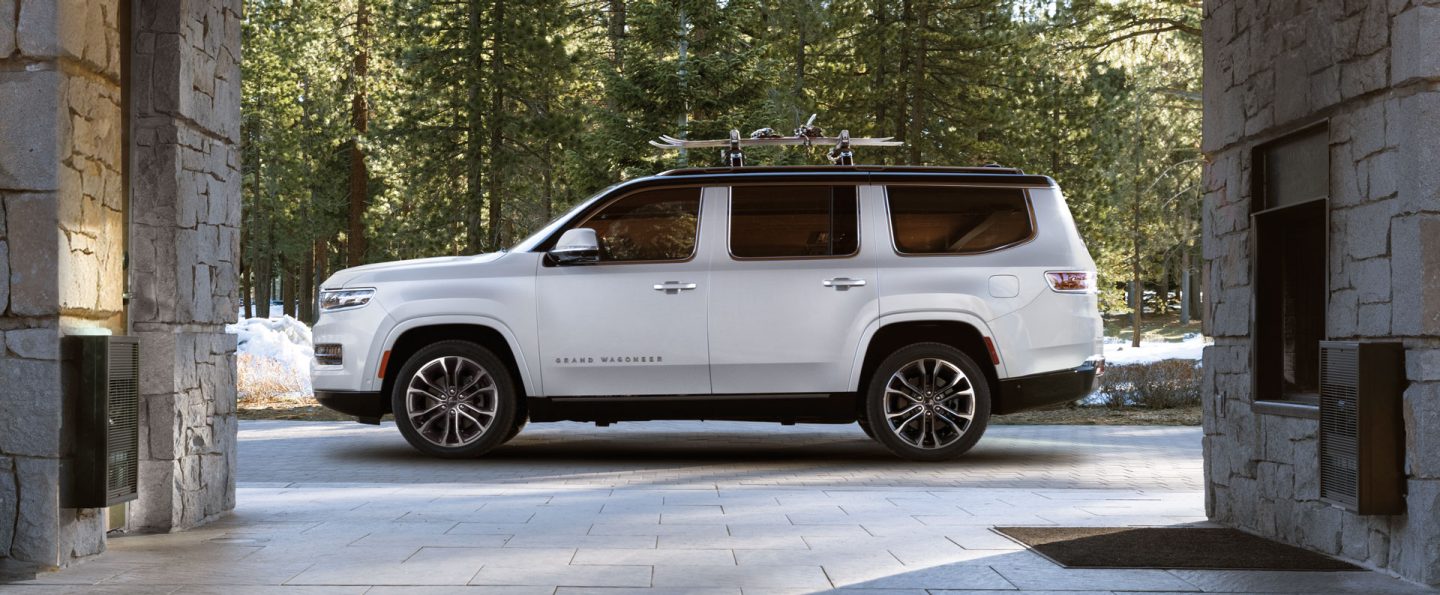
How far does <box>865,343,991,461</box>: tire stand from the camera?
9.35 m

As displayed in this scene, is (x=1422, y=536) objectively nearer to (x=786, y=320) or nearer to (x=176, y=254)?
(x=786, y=320)

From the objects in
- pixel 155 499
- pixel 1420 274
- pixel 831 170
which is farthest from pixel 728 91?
pixel 1420 274

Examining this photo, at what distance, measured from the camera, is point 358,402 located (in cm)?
951

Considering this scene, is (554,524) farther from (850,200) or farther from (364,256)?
(364,256)

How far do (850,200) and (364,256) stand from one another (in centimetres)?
2182

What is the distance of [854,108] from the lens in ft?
79.5

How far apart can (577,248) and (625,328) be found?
651 mm

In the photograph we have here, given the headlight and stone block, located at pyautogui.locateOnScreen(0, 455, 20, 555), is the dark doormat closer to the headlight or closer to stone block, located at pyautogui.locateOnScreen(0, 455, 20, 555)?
stone block, located at pyautogui.locateOnScreen(0, 455, 20, 555)

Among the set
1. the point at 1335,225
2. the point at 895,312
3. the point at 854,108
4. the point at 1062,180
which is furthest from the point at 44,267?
the point at 1062,180

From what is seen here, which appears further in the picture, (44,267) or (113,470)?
(113,470)

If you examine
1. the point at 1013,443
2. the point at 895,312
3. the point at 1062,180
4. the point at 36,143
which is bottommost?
the point at 1013,443

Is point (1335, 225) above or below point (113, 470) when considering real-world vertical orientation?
above

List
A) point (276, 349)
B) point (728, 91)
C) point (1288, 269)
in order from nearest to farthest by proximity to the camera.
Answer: point (1288, 269) → point (276, 349) → point (728, 91)

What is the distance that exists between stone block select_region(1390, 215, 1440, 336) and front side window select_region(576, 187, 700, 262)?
17.4 feet
